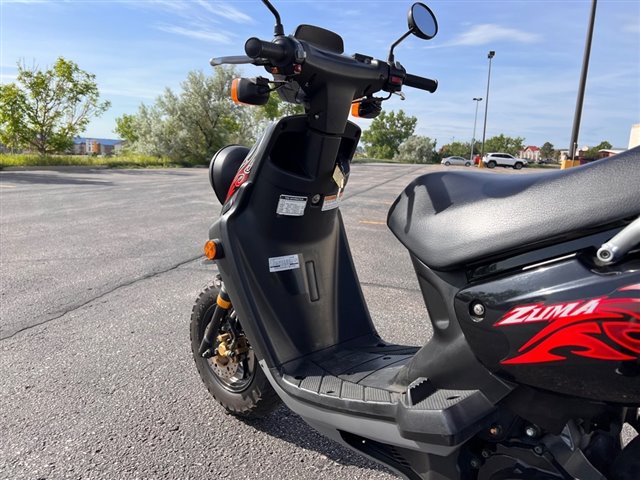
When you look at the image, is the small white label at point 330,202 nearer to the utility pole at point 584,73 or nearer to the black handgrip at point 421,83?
the black handgrip at point 421,83

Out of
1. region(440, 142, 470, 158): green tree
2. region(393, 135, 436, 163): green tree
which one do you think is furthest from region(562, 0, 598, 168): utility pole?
region(440, 142, 470, 158): green tree

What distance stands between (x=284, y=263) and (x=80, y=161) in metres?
28.8

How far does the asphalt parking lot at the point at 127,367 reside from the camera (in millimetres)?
2186

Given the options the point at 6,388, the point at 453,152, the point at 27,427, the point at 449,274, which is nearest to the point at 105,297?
the point at 6,388

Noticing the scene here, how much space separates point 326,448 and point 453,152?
295 ft

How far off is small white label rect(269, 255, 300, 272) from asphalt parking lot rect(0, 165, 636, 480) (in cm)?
78

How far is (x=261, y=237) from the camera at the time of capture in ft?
7.25

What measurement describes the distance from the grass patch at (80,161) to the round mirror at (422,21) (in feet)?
82.6

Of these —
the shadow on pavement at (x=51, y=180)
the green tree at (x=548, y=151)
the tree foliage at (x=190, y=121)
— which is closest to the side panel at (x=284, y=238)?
the shadow on pavement at (x=51, y=180)

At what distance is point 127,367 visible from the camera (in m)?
3.01

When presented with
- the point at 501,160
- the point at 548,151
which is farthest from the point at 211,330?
the point at 548,151

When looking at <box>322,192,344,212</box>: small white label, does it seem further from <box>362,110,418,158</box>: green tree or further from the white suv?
<box>362,110,418,158</box>: green tree

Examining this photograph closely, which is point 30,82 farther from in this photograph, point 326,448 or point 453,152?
point 453,152

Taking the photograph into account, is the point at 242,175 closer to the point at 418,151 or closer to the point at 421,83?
the point at 421,83
